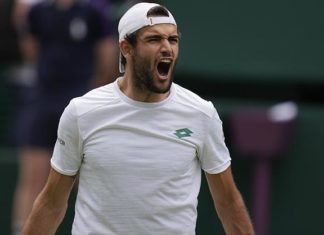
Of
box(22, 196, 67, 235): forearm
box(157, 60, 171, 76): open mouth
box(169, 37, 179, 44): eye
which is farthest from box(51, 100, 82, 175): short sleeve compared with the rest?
box(169, 37, 179, 44): eye

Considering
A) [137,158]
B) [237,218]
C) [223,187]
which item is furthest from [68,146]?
[237,218]

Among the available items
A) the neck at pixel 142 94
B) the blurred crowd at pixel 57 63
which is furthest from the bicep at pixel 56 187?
the blurred crowd at pixel 57 63

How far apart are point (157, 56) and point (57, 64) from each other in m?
4.44

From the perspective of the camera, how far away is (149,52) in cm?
495

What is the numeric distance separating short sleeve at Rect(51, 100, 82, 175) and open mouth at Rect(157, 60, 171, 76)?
17.0 inches

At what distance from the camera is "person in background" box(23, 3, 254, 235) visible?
495 cm

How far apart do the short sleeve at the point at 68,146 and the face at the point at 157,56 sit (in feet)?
1.15

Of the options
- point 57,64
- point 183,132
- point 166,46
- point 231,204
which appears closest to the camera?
point 166,46

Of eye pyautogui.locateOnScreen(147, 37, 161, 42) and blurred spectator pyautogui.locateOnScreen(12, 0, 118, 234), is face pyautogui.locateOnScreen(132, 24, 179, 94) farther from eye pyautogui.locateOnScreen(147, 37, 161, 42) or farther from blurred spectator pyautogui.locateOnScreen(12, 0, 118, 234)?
blurred spectator pyautogui.locateOnScreen(12, 0, 118, 234)

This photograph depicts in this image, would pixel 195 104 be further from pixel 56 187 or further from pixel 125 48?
pixel 56 187

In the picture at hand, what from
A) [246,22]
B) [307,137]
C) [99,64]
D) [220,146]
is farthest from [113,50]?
[220,146]

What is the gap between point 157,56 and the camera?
493 centimetres

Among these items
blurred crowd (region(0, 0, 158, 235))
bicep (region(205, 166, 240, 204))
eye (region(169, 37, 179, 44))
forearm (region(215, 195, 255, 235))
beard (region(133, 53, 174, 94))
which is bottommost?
blurred crowd (region(0, 0, 158, 235))

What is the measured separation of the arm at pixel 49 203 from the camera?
5109mm
